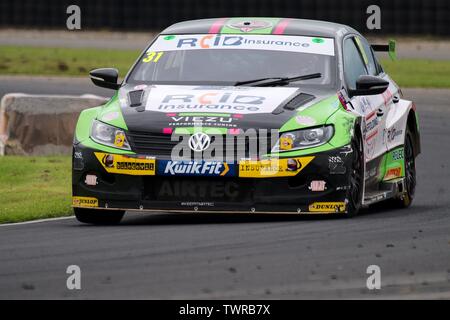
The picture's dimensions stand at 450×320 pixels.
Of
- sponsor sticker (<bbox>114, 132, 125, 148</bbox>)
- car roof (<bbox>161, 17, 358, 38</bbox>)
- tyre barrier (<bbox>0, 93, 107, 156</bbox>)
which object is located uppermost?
car roof (<bbox>161, 17, 358, 38</bbox>)

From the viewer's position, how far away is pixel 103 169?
401 inches

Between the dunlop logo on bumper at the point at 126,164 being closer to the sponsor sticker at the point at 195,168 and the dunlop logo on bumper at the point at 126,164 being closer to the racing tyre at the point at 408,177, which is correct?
the sponsor sticker at the point at 195,168

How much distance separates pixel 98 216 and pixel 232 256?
A: 242cm

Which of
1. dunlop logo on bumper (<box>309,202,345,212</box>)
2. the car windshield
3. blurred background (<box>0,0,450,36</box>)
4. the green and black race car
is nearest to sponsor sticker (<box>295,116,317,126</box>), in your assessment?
the green and black race car

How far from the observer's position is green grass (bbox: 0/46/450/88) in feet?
92.8

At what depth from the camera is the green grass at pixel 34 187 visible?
1163cm

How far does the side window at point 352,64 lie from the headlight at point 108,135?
1.96m

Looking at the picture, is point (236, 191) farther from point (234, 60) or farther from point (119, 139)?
point (234, 60)

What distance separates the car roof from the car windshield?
0.09 m

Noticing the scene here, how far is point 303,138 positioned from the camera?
10023 mm

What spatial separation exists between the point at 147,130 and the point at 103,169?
43 cm

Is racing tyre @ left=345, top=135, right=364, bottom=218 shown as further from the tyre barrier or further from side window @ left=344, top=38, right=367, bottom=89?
the tyre barrier

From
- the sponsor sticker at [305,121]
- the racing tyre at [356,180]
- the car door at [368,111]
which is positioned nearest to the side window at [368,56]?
the car door at [368,111]

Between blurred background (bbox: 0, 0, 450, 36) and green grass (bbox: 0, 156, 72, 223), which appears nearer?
green grass (bbox: 0, 156, 72, 223)
